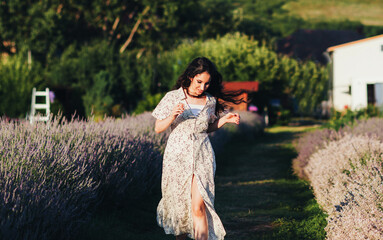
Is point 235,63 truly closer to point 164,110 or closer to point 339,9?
point 164,110

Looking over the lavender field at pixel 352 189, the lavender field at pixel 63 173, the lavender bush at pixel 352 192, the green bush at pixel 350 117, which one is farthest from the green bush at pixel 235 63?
the lavender field at pixel 63 173

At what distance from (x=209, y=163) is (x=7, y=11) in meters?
37.9

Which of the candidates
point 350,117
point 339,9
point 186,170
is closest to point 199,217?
point 186,170

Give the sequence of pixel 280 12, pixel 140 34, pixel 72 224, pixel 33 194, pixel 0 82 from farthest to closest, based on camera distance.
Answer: pixel 280 12, pixel 140 34, pixel 0 82, pixel 72 224, pixel 33 194

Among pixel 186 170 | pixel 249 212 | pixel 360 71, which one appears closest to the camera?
pixel 186 170

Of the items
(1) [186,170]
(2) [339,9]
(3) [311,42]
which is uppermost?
(2) [339,9]

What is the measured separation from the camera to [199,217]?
15.7 ft

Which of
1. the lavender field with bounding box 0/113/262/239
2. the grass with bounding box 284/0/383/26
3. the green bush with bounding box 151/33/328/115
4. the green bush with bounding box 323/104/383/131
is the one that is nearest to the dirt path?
the lavender field with bounding box 0/113/262/239

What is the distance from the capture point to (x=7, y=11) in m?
39.0

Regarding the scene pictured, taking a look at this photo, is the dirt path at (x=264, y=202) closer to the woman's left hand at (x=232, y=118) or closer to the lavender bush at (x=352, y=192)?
the lavender bush at (x=352, y=192)

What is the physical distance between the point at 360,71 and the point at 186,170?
27144 mm

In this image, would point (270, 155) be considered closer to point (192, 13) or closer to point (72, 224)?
point (72, 224)

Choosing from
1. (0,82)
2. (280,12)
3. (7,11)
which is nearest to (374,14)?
(280,12)

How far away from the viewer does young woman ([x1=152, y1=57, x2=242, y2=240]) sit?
15.8 ft
